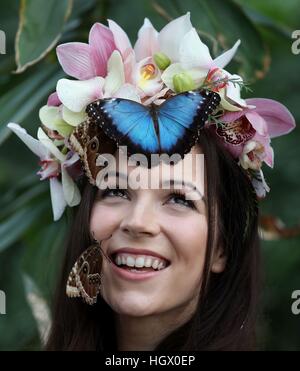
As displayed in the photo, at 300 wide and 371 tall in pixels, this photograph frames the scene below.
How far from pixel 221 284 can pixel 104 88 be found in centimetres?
39

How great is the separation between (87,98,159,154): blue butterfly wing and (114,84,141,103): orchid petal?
0.03m

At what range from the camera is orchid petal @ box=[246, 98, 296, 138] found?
1547 millimetres

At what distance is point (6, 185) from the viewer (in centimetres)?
219

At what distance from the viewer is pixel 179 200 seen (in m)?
1.47

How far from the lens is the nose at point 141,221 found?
141 cm

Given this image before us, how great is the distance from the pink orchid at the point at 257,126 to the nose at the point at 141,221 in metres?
0.19

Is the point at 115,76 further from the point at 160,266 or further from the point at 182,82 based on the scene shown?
the point at 160,266

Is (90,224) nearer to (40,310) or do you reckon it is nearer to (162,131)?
(162,131)

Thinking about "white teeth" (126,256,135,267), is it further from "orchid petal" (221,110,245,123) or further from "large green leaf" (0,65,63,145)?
"large green leaf" (0,65,63,145)

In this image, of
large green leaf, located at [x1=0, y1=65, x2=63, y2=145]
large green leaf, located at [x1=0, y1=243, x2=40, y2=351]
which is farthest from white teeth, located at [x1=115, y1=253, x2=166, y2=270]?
large green leaf, located at [x1=0, y1=243, x2=40, y2=351]

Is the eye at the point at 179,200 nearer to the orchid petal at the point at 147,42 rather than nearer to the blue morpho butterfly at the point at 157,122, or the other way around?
the blue morpho butterfly at the point at 157,122

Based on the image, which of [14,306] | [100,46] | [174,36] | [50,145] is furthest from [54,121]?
[14,306]

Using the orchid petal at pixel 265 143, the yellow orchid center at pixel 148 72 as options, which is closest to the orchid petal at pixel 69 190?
the yellow orchid center at pixel 148 72

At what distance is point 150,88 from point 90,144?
0.14 metres
